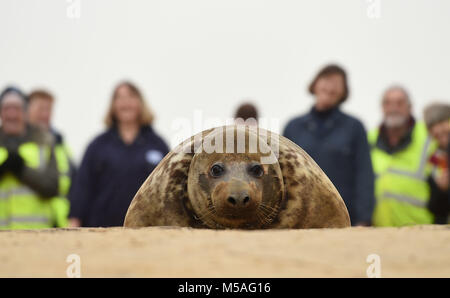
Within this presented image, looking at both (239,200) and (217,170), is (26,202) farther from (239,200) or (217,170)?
(239,200)

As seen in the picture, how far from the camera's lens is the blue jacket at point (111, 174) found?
6375 mm

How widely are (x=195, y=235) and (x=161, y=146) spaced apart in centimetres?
352

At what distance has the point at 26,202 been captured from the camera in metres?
6.70

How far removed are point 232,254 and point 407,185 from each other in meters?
4.64

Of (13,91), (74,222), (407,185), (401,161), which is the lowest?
(74,222)

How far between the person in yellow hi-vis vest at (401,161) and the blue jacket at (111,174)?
2503 mm

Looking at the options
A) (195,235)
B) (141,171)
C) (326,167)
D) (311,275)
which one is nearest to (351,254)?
(311,275)

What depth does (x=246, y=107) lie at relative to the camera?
6.82 meters

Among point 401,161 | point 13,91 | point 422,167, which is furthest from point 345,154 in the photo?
point 13,91

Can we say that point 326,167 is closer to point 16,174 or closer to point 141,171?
point 141,171

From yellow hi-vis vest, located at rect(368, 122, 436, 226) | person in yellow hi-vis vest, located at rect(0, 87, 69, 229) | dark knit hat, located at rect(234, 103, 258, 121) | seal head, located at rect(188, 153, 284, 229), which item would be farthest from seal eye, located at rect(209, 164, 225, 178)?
person in yellow hi-vis vest, located at rect(0, 87, 69, 229)

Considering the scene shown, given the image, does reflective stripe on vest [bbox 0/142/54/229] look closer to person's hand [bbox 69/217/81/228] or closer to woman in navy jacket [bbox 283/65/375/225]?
person's hand [bbox 69/217/81/228]

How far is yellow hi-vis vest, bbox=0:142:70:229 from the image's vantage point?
6.60 meters

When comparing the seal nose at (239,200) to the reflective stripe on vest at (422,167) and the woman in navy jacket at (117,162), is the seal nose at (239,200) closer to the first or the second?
the woman in navy jacket at (117,162)
